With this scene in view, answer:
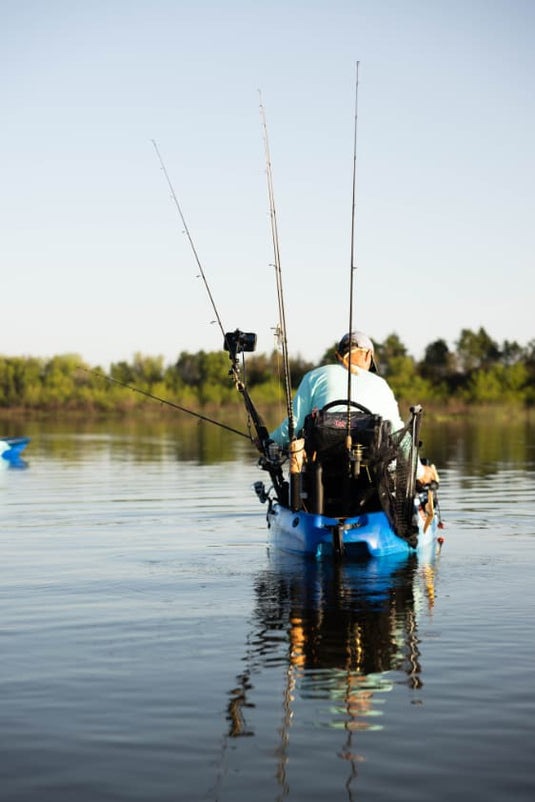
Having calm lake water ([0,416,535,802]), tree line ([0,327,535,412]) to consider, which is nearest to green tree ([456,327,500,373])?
tree line ([0,327,535,412])

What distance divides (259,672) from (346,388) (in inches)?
193

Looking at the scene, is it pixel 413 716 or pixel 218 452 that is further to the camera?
pixel 218 452

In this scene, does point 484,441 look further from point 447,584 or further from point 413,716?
point 413,716

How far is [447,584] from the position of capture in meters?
9.81

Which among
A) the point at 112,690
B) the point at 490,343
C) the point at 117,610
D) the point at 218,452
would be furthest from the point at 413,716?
the point at 490,343

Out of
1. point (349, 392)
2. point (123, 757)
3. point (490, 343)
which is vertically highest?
point (490, 343)

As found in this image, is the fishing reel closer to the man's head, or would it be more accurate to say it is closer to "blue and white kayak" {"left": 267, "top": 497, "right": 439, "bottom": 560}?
the man's head

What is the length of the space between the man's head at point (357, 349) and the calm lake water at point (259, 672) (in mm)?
2029

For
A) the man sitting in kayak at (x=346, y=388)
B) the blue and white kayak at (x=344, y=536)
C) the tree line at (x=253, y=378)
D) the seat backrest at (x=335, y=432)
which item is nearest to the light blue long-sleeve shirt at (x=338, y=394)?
the man sitting in kayak at (x=346, y=388)

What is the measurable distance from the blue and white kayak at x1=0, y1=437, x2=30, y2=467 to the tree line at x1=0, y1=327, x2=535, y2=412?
222ft

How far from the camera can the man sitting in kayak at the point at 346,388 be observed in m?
11.3

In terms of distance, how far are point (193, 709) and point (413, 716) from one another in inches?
42.8

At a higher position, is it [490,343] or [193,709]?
[490,343]

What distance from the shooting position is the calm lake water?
5.01 meters
